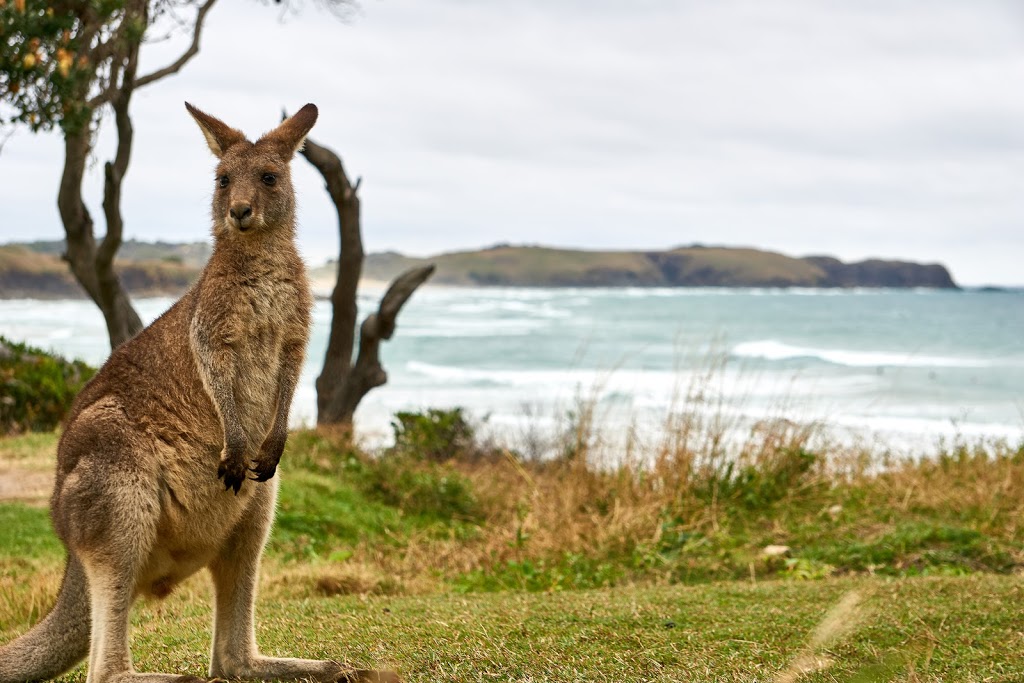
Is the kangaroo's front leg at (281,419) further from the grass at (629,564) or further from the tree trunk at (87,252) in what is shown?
the tree trunk at (87,252)

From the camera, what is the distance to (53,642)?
3910 mm

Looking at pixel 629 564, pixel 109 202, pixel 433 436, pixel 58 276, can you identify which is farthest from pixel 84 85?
pixel 58 276

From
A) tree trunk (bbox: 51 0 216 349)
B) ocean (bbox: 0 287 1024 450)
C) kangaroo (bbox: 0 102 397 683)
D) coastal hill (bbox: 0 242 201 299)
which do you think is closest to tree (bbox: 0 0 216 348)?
tree trunk (bbox: 51 0 216 349)

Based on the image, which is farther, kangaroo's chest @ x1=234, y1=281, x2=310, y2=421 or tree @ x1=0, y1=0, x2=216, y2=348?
tree @ x1=0, y1=0, x2=216, y2=348

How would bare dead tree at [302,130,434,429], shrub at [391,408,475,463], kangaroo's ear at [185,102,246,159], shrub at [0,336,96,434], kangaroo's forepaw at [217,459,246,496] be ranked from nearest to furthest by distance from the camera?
1. kangaroo's forepaw at [217,459,246,496]
2. kangaroo's ear at [185,102,246,159]
3. shrub at [0,336,96,434]
4. shrub at [391,408,475,463]
5. bare dead tree at [302,130,434,429]

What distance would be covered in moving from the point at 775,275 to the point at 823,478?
383 feet

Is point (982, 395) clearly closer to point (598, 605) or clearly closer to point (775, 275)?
point (598, 605)

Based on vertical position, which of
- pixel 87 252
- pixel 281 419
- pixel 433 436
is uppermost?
pixel 87 252

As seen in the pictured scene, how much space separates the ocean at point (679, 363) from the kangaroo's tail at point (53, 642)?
4.28ft

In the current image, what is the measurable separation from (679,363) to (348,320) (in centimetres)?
678

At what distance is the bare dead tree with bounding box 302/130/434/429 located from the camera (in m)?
15.2

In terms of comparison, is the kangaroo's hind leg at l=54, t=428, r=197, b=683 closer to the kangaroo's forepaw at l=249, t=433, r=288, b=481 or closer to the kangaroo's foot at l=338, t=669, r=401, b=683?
the kangaroo's forepaw at l=249, t=433, r=288, b=481

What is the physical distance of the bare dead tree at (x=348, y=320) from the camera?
50.0ft

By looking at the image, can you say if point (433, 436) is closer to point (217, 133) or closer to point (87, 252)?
point (87, 252)
